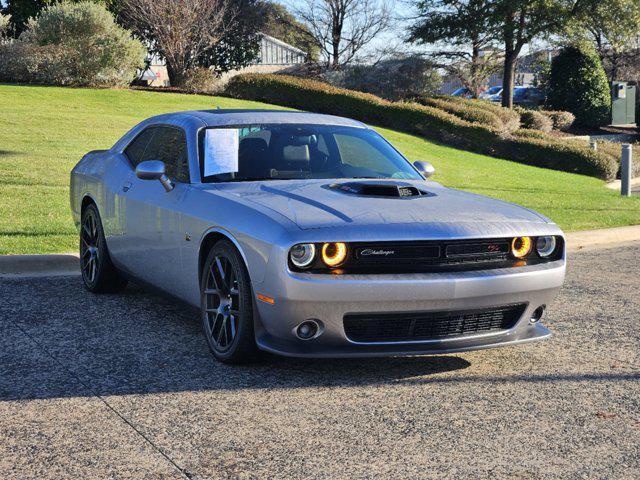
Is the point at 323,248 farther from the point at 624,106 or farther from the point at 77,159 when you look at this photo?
the point at 624,106

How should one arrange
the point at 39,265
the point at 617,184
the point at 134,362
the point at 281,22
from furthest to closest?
the point at 281,22 < the point at 617,184 < the point at 39,265 < the point at 134,362

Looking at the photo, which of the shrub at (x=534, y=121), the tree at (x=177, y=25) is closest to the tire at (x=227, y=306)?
the tree at (x=177, y=25)

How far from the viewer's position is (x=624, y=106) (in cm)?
3784

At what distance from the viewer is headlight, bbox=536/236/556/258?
5.78 meters

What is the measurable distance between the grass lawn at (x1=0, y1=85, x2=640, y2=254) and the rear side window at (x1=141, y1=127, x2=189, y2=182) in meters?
2.39

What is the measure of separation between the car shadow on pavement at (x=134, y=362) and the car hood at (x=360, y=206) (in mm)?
906

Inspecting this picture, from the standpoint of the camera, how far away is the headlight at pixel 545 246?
19.0 ft

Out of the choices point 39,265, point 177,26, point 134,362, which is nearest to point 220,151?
point 134,362

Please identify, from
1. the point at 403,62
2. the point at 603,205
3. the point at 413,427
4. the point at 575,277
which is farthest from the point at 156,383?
the point at 403,62

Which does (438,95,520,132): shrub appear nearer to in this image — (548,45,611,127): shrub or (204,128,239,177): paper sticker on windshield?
(548,45,611,127): shrub

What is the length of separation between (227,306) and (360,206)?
3.21ft

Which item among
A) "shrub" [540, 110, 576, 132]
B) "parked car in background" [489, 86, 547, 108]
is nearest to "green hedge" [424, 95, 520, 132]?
"shrub" [540, 110, 576, 132]

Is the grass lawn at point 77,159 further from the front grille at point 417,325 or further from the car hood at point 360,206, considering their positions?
the front grille at point 417,325

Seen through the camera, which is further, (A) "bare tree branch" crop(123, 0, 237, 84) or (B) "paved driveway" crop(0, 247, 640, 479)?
(A) "bare tree branch" crop(123, 0, 237, 84)
